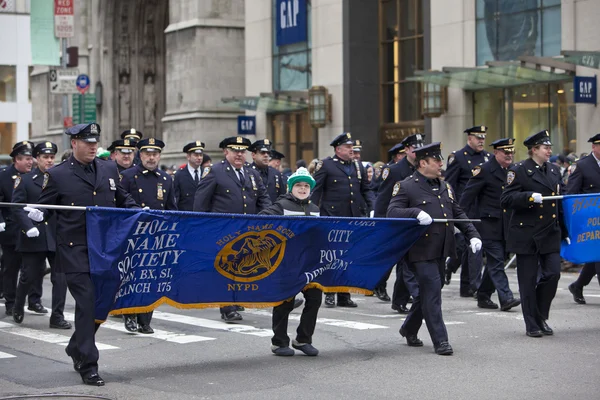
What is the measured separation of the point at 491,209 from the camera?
14.2 meters

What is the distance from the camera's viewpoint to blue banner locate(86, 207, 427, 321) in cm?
948

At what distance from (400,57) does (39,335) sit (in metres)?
21.6

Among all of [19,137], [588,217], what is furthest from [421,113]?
[19,137]

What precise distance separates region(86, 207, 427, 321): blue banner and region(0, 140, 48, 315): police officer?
16.1 ft

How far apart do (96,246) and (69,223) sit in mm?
310

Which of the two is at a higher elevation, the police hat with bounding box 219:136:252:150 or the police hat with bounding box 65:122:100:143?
the police hat with bounding box 65:122:100:143

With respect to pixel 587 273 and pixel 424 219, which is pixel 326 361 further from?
pixel 587 273

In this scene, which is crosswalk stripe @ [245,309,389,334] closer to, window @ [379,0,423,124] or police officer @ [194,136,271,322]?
police officer @ [194,136,271,322]

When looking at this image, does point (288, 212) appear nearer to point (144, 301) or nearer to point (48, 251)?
point (144, 301)

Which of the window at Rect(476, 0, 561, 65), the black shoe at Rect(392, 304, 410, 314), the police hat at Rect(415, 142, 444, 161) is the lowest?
the black shoe at Rect(392, 304, 410, 314)

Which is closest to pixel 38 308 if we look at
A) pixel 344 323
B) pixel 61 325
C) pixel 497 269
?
pixel 61 325

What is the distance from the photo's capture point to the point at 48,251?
13789 mm

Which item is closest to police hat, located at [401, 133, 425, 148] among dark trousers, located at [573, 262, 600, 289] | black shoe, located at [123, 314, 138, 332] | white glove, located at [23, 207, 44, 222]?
dark trousers, located at [573, 262, 600, 289]

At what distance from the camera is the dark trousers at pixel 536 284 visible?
37.8ft
